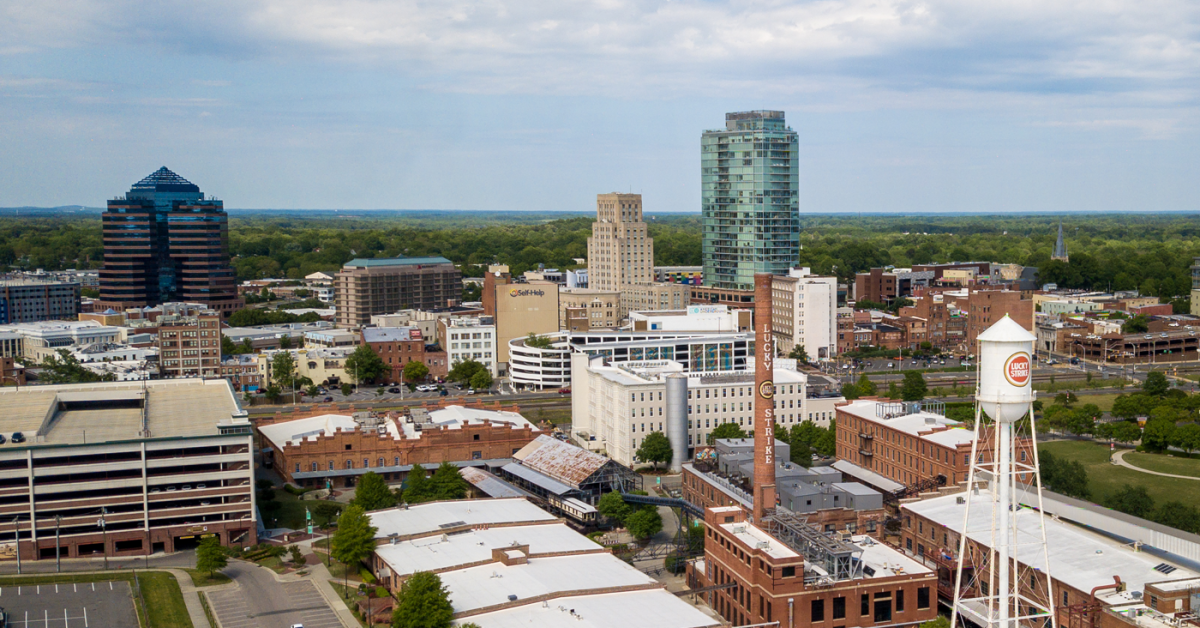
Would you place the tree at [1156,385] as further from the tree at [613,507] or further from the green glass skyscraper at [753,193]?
the tree at [613,507]

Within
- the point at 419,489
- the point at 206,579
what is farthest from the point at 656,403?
the point at 206,579

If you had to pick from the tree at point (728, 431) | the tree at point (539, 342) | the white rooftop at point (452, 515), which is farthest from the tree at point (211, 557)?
the tree at point (539, 342)

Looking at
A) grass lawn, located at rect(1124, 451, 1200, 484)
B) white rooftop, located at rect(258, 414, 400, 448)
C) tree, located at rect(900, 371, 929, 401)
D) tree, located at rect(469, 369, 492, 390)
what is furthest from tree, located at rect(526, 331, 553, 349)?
grass lawn, located at rect(1124, 451, 1200, 484)

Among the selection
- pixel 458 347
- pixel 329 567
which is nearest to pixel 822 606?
pixel 329 567

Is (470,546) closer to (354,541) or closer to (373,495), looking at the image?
(354,541)

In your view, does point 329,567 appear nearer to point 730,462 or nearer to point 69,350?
point 730,462

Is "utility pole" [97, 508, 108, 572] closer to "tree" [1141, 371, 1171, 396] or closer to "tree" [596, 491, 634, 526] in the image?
"tree" [596, 491, 634, 526]
